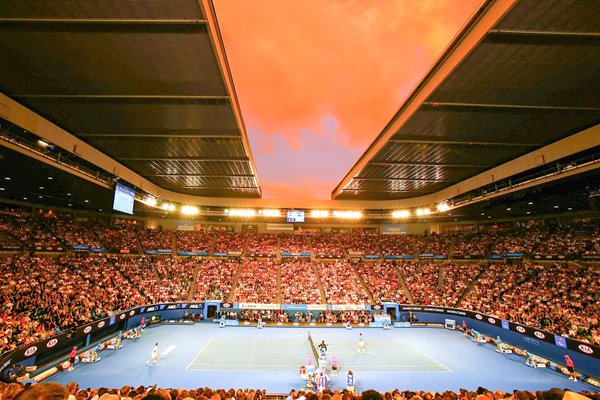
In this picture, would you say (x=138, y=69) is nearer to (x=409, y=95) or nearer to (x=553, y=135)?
(x=409, y=95)

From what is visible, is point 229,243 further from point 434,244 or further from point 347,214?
point 434,244

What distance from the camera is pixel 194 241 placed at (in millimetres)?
43188

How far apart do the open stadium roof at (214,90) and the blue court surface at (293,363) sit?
14.4m

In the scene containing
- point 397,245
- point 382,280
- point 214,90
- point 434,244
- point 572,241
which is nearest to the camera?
point 214,90

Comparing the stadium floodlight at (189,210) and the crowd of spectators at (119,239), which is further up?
the stadium floodlight at (189,210)

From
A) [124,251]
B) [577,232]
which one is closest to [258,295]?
[124,251]

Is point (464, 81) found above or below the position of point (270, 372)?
above

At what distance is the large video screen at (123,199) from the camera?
2334 cm

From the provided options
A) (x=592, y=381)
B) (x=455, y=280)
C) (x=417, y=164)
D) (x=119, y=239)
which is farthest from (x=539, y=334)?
(x=119, y=239)

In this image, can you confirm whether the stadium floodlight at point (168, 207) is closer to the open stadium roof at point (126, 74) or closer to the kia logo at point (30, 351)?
the open stadium roof at point (126, 74)

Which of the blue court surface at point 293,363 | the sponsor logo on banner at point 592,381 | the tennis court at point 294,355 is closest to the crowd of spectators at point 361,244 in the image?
the blue court surface at point 293,363

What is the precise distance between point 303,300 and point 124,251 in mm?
24161

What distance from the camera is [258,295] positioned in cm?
3259

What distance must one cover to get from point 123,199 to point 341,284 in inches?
1007
